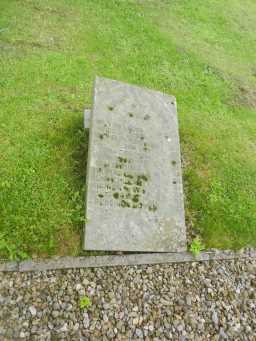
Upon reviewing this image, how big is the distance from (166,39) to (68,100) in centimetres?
408

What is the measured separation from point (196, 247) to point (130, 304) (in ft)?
4.22

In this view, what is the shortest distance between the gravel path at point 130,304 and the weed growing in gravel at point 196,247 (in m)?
0.18

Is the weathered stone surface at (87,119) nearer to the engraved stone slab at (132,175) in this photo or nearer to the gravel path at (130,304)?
the engraved stone slab at (132,175)

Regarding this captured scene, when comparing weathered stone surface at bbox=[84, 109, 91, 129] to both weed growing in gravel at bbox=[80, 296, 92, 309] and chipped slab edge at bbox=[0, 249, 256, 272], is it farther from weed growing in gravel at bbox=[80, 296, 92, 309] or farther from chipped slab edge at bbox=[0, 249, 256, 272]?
weed growing in gravel at bbox=[80, 296, 92, 309]

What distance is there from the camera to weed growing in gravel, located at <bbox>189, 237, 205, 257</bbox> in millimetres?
4613

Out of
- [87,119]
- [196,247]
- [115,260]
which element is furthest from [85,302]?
[87,119]

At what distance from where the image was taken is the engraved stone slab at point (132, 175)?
434 cm

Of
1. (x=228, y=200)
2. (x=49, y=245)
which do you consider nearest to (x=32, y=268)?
(x=49, y=245)

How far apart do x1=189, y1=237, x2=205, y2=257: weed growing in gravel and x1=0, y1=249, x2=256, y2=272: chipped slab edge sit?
0.06 meters

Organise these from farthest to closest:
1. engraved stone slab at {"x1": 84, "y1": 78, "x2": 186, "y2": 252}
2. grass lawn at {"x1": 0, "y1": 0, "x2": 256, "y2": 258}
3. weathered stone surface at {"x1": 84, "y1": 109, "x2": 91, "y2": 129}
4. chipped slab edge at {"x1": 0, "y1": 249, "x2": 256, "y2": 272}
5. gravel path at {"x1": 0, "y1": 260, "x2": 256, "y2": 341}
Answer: weathered stone surface at {"x1": 84, "y1": 109, "x2": 91, "y2": 129}
grass lawn at {"x1": 0, "y1": 0, "x2": 256, "y2": 258}
engraved stone slab at {"x1": 84, "y1": 78, "x2": 186, "y2": 252}
chipped slab edge at {"x1": 0, "y1": 249, "x2": 256, "y2": 272}
gravel path at {"x1": 0, "y1": 260, "x2": 256, "y2": 341}

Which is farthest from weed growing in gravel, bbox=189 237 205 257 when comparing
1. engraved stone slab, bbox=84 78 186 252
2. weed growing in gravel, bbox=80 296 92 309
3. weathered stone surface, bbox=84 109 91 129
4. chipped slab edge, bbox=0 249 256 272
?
weathered stone surface, bbox=84 109 91 129

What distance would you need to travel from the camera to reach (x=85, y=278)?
13.2 feet

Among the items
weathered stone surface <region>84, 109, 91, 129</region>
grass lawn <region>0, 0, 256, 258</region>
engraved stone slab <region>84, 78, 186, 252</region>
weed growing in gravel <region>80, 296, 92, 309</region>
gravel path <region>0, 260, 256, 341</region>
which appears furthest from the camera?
weathered stone surface <region>84, 109, 91, 129</region>

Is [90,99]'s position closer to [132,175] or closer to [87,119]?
[87,119]
